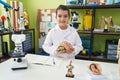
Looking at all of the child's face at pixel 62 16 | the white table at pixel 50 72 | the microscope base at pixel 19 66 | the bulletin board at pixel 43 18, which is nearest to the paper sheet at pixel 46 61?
the white table at pixel 50 72

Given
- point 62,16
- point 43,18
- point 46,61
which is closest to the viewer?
point 46,61

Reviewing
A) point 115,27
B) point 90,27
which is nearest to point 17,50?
point 90,27

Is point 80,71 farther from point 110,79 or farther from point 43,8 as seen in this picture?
point 43,8

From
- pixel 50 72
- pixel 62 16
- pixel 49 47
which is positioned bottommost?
pixel 50 72

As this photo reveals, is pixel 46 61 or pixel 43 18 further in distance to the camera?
pixel 43 18

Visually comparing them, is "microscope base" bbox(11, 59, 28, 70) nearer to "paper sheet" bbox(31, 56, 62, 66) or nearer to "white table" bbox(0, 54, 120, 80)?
"white table" bbox(0, 54, 120, 80)

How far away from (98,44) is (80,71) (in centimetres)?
152

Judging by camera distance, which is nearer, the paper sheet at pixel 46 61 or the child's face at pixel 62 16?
the paper sheet at pixel 46 61

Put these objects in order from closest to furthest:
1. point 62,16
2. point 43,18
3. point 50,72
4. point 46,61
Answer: point 50,72, point 46,61, point 62,16, point 43,18

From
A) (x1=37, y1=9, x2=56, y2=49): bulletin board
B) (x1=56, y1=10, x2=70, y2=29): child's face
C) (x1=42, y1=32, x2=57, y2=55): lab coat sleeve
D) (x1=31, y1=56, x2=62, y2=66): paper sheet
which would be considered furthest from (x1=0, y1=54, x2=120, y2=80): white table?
(x1=37, y1=9, x2=56, y2=49): bulletin board

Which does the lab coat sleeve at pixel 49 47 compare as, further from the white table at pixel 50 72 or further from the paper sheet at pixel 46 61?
the white table at pixel 50 72

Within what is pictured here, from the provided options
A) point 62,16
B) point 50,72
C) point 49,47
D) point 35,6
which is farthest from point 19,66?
point 35,6

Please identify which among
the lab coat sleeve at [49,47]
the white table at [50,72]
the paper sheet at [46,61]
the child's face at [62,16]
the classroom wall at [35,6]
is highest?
the classroom wall at [35,6]

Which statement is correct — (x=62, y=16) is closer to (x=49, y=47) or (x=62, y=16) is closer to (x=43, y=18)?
(x=49, y=47)
